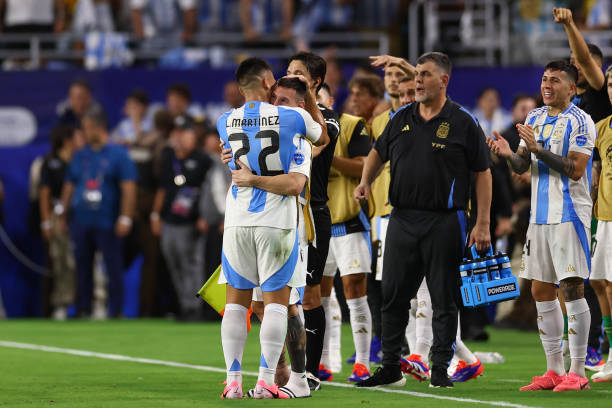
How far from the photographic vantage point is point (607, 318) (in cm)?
962

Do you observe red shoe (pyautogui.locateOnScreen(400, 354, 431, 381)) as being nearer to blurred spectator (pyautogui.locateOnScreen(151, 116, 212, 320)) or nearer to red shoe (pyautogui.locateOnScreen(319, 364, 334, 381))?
red shoe (pyautogui.locateOnScreen(319, 364, 334, 381))

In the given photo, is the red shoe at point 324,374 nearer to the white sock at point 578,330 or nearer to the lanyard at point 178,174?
the white sock at point 578,330

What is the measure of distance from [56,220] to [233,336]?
9.84 m

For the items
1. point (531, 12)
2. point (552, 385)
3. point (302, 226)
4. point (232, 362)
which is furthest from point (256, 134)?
point (531, 12)

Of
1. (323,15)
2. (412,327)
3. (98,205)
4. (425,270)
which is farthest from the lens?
(323,15)

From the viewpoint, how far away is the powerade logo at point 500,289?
8211 mm

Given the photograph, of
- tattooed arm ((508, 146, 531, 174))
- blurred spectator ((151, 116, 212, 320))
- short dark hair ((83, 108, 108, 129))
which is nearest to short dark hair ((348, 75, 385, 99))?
tattooed arm ((508, 146, 531, 174))

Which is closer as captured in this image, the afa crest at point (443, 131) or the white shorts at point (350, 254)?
the afa crest at point (443, 131)

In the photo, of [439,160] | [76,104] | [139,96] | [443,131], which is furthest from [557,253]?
[76,104]

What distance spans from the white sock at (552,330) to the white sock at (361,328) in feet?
5.15

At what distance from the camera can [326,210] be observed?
873 cm

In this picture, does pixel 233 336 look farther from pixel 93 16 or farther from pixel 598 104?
pixel 93 16

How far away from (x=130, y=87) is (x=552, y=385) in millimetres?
10591

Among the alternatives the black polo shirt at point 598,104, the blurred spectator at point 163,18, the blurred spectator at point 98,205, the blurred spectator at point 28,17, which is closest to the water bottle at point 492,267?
the black polo shirt at point 598,104
